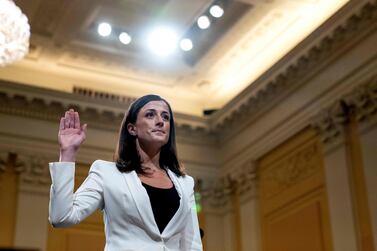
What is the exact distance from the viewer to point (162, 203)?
2256 mm

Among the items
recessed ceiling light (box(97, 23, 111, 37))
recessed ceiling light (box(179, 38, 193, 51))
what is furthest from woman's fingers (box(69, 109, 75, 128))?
recessed ceiling light (box(179, 38, 193, 51))

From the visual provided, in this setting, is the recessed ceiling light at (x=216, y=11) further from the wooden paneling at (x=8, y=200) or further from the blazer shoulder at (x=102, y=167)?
the blazer shoulder at (x=102, y=167)

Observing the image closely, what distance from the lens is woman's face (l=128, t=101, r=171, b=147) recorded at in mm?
2402

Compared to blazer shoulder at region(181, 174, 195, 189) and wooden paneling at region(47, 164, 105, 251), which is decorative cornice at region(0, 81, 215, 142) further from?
blazer shoulder at region(181, 174, 195, 189)

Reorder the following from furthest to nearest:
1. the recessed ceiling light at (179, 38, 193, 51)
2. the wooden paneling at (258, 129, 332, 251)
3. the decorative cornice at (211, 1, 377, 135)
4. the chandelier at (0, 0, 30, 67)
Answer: the recessed ceiling light at (179, 38, 193, 51) → the wooden paneling at (258, 129, 332, 251) → the decorative cornice at (211, 1, 377, 135) → the chandelier at (0, 0, 30, 67)

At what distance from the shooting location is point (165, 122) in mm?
2432

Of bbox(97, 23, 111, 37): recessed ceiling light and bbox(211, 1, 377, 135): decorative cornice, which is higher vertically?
bbox(97, 23, 111, 37): recessed ceiling light

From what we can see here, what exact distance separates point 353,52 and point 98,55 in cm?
360

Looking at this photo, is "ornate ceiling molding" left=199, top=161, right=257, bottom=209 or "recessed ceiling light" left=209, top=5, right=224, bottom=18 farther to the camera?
"ornate ceiling molding" left=199, top=161, right=257, bottom=209

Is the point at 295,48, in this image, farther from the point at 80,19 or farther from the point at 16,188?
the point at 16,188

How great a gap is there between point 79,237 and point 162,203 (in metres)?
7.16

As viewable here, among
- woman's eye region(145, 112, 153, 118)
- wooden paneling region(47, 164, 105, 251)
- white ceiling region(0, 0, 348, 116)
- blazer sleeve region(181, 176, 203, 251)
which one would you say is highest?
white ceiling region(0, 0, 348, 116)

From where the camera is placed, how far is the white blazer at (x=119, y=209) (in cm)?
211

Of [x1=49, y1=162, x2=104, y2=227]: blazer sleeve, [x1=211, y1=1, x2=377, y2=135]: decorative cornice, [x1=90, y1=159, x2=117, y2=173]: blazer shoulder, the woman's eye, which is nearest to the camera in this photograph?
[x1=49, y1=162, x2=104, y2=227]: blazer sleeve
